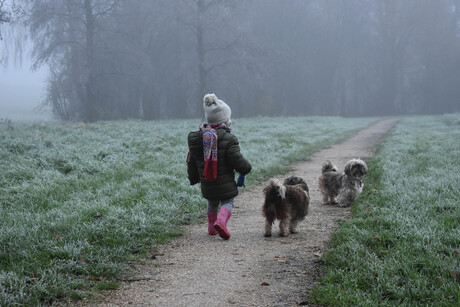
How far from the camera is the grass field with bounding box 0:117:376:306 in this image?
4406 mm

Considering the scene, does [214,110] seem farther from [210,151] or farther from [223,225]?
[223,225]

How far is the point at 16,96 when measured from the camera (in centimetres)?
7131

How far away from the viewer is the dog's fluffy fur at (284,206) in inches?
229

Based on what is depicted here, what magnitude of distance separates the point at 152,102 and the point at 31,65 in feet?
43.3

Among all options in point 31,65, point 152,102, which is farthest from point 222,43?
point 31,65

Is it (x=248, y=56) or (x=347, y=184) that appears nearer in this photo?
(x=347, y=184)

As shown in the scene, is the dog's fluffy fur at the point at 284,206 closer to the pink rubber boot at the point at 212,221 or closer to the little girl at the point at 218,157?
the little girl at the point at 218,157

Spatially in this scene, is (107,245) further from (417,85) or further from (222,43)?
(417,85)

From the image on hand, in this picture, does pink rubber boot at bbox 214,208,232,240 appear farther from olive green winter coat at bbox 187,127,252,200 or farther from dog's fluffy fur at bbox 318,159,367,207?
dog's fluffy fur at bbox 318,159,367,207

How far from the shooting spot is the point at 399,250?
15.6 feet

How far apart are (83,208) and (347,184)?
15.6 ft

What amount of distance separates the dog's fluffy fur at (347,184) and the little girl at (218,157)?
9.21 ft

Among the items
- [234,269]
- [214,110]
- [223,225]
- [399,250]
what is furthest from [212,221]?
[399,250]

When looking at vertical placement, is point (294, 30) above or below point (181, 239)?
above
